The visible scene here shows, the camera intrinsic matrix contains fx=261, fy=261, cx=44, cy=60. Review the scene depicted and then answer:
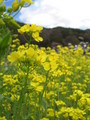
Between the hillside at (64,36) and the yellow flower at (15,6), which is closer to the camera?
the yellow flower at (15,6)

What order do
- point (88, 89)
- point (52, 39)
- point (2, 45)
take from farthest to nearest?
1. point (52, 39)
2. point (88, 89)
3. point (2, 45)

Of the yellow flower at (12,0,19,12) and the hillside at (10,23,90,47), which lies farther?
the hillside at (10,23,90,47)

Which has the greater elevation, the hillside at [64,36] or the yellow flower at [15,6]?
the hillside at [64,36]

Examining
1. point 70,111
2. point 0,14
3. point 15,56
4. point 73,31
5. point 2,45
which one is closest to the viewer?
point 2,45

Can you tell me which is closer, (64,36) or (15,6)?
(15,6)

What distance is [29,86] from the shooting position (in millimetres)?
1631

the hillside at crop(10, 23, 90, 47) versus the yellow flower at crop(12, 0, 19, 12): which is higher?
the hillside at crop(10, 23, 90, 47)

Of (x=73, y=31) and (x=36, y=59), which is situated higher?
(x=73, y=31)

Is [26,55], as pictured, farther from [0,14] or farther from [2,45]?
[2,45]

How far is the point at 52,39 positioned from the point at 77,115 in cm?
1177

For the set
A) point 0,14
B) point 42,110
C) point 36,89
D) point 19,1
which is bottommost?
point 42,110

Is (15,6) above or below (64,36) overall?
below

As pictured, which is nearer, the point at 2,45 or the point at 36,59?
the point at 2,45

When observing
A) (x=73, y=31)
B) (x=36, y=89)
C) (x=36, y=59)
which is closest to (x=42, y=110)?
(x=36, y=89)
